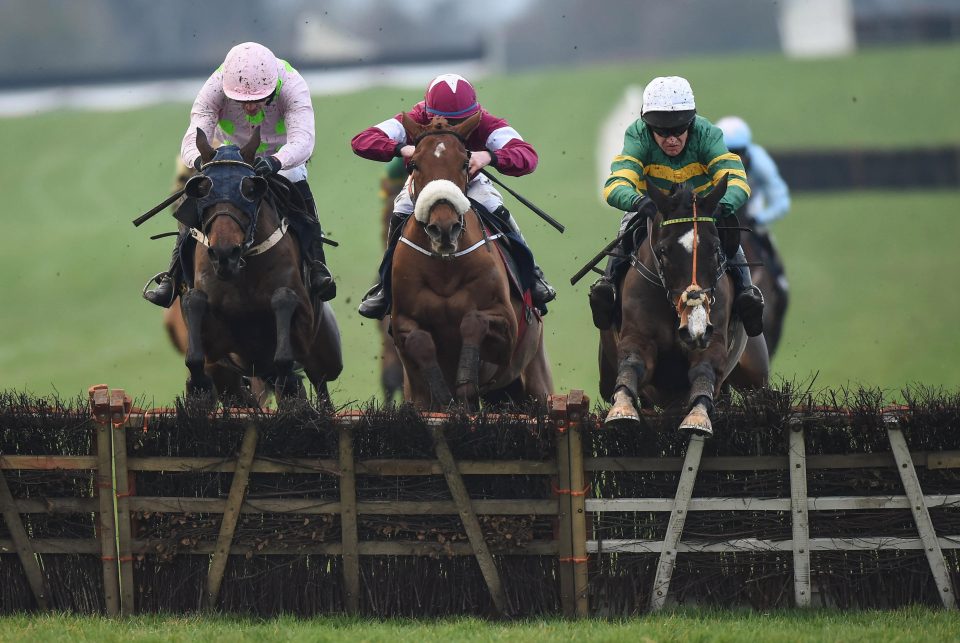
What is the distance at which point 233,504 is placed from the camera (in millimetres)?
7480

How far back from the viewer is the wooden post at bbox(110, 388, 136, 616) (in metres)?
7.51

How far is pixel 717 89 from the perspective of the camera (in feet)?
152

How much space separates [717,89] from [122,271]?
19.9 metres

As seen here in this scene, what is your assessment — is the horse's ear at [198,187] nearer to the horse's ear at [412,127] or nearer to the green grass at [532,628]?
the horse's ear at [412,127]

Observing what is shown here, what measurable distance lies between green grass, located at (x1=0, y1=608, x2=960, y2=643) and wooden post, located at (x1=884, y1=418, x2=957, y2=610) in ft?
0.66

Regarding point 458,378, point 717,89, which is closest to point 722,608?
point 458,378

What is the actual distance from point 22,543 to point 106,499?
507 mm

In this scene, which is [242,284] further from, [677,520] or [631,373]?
[677,520]

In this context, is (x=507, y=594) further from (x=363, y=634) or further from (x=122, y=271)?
(x=122, y=271)

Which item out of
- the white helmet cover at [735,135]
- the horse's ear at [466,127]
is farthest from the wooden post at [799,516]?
the white helmet cover at [735,135]

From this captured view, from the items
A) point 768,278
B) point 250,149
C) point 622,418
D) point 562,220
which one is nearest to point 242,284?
point 250,149

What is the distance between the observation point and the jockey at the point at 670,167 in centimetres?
836

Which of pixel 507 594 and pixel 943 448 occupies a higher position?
pixel 943 448

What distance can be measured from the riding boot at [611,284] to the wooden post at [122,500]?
9.08ft
